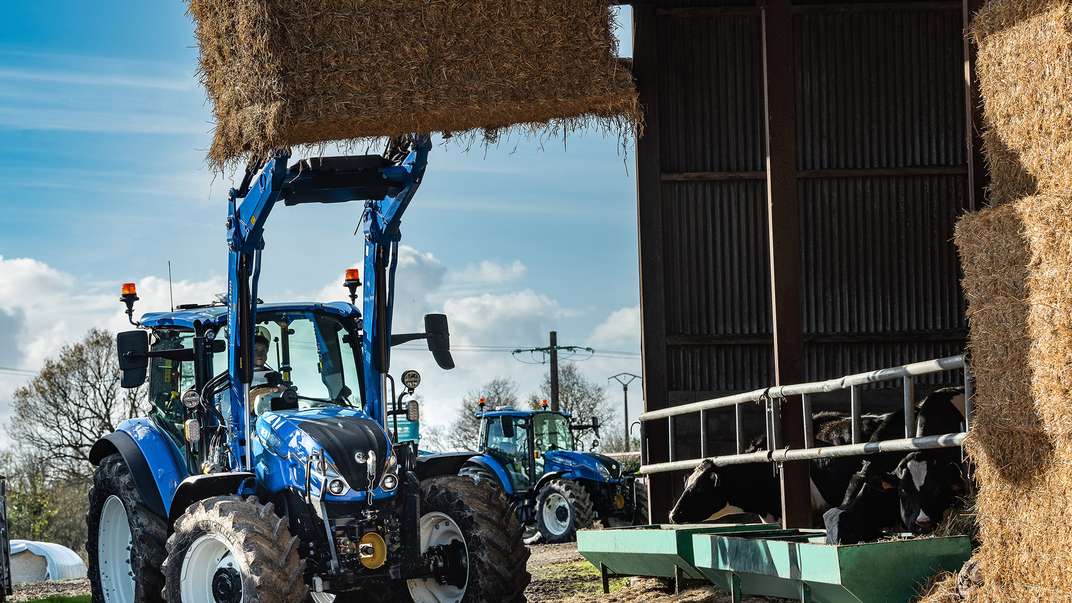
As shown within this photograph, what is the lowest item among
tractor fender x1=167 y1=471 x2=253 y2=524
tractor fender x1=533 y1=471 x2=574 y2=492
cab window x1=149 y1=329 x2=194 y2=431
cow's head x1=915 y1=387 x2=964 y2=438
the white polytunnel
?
the white polytunnel

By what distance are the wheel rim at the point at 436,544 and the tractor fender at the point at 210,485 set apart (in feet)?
3.81

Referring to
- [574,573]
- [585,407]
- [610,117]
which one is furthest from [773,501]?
[585,407]

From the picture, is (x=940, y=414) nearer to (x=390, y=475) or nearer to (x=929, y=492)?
(x=929, y=492)

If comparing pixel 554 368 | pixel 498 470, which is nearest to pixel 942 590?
pixel 498 470

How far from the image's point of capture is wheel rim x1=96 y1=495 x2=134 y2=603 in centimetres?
920

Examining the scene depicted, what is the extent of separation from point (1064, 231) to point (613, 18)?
387cm

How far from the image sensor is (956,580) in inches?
272

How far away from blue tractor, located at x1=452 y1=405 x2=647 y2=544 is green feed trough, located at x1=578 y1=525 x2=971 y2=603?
32.3 ft

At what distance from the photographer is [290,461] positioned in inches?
306

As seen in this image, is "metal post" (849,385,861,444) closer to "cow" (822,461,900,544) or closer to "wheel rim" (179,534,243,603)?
"cow" (822,461,900,544)

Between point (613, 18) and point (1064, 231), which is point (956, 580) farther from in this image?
point (613, 18)

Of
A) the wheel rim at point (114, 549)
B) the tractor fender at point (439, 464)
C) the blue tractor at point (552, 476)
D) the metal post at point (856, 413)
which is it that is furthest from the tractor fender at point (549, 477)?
the metal post at point (856, 413)

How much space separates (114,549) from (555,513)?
11.4 meters

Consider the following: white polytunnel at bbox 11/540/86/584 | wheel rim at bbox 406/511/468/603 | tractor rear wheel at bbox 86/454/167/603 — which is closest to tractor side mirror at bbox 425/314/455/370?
wheel rim at bbox 406/511/468/603
